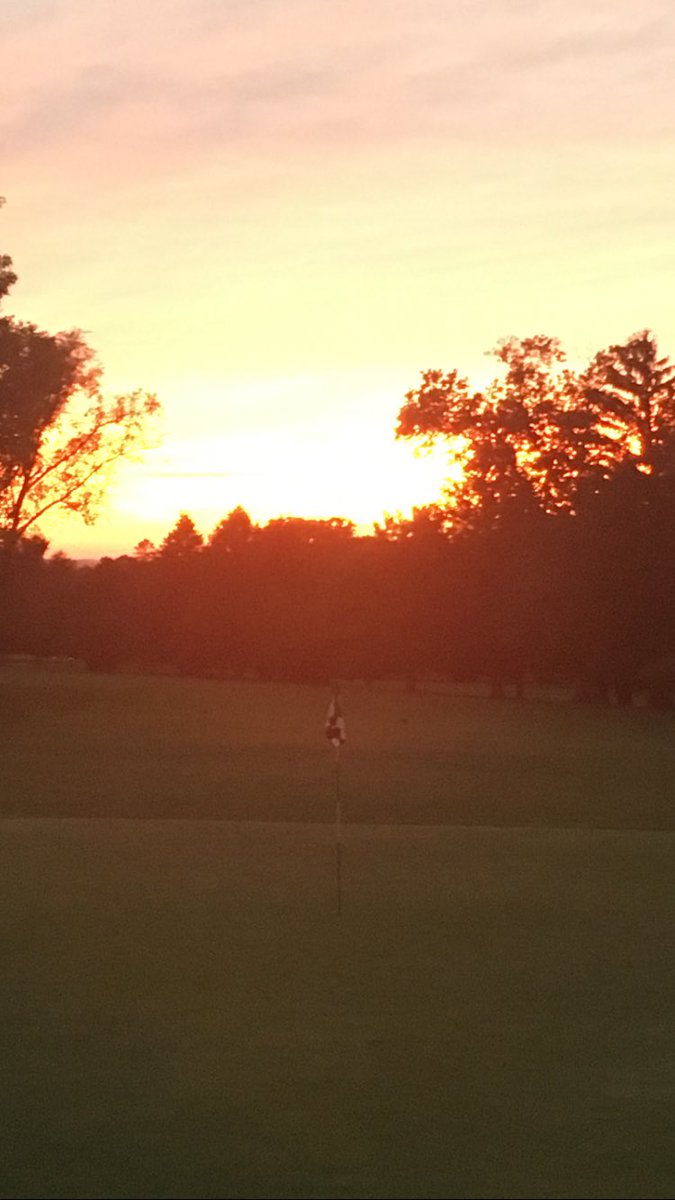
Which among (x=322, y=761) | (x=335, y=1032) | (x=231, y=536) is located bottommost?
(x=335, y=1032)

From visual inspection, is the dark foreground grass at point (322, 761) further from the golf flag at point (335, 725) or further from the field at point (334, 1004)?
the golf flag at point (335, 725)

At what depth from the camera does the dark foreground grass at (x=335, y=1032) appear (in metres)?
6.42

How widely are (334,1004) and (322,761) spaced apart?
22.9 m

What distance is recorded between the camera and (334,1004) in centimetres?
930

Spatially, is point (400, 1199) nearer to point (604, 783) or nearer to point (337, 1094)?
point (337, 1094)

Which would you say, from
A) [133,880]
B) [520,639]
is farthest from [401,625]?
[133,880]

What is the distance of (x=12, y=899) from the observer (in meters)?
13.3

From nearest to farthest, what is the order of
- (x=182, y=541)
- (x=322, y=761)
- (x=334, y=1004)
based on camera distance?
(x=334, y=1004), (x=322, y=761), (x=182, y=541)

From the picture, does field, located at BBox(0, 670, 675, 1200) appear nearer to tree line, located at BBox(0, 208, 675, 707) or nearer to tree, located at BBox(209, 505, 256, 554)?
tree line, located at BBox(0, 208, 675, 707)

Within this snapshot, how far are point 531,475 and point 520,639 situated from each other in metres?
6.66

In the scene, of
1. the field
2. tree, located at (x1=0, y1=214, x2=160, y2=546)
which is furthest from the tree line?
the field

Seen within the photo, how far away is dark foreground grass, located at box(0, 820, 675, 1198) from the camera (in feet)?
21.1

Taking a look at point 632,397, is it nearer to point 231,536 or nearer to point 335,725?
point 231,536

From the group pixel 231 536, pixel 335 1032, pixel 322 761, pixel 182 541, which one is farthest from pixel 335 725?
pixel 182 541
